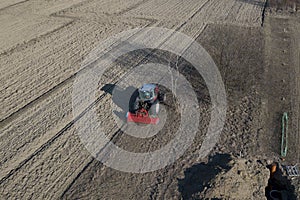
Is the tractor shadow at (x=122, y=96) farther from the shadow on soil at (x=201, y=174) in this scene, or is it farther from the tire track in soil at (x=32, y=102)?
the shadow on soil at (x=201, y=174)

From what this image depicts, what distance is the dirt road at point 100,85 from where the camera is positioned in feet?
29.8

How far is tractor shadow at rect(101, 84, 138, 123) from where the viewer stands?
11.8 m

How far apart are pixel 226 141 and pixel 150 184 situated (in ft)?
10.1

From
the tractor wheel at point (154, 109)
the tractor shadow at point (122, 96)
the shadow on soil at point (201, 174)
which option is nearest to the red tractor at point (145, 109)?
the tractor wheel at point (154, 109)

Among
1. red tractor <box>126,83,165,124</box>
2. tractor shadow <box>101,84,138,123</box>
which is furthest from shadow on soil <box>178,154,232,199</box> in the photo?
tractor shadow <box>101,84,138,123</box>

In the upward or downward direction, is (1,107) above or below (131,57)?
below

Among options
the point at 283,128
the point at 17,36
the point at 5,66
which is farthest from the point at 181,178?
the point at 17,36

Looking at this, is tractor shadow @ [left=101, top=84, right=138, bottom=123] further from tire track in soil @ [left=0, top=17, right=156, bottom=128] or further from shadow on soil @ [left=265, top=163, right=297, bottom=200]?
shadow on soil @ [left=265, top=163, right=297, bottom=200]

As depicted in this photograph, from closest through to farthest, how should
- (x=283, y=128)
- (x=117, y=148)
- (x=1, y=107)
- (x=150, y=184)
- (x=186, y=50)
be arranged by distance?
1. (x=150, y=184)
2. (x=117, y=148)
3. (x=283, y=128)
4. (x=1, y=107)
5. (x=186, y=50)

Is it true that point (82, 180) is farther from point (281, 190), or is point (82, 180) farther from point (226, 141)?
point (281, 190)

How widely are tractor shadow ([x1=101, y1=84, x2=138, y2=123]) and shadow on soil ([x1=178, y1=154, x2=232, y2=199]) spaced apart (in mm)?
3229

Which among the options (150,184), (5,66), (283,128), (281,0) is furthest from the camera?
(281,0)

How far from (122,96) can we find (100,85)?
50.7 inches

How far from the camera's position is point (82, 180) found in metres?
9.06
